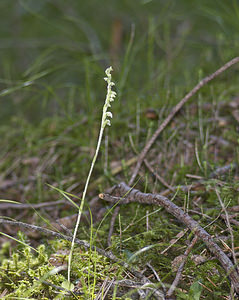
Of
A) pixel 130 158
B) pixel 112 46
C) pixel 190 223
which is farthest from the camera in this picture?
pixel 112 46

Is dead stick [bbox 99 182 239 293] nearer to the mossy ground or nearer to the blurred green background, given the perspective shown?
the mossy ground

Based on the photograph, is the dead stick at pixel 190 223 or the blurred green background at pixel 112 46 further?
the blurred green background at pixel 112 46

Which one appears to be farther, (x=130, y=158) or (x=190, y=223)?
(x=130, y=158)

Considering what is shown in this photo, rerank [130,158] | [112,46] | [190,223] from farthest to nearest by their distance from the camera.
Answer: [112,46], [130,158], [190,223]

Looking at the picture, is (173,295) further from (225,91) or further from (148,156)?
(225,91)

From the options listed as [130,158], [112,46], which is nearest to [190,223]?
[130,158]

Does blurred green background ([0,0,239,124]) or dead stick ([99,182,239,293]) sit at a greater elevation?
blurred green background ([0,0,239,124])

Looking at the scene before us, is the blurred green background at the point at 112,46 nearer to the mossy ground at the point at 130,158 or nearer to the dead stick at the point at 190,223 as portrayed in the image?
the mossy ground at the point at 130,158

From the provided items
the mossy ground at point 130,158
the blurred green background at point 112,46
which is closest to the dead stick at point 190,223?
the mossy ground at point 130,158

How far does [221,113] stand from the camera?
6.68ft

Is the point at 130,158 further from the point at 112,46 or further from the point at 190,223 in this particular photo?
the point at 112,46

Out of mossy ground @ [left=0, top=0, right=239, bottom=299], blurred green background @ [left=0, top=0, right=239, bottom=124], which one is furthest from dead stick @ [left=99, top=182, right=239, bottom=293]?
blurred green background @ [left=0, top=0, right=239, bottom=124]

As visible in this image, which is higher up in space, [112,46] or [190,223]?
[112,46]

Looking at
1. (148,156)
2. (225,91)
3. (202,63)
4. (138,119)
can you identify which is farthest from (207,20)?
(148,156)
